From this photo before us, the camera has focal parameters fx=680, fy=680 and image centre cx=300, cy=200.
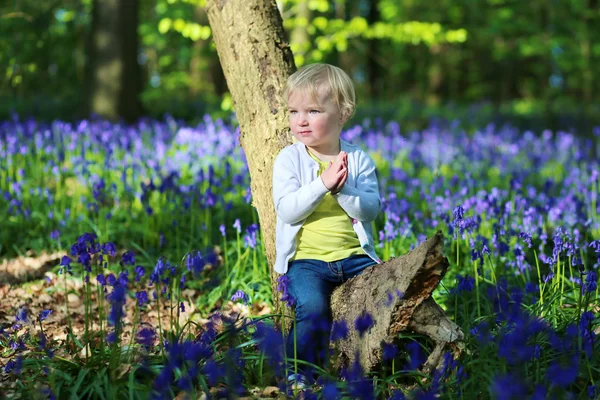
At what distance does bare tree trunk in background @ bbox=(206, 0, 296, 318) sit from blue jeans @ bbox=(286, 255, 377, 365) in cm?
42

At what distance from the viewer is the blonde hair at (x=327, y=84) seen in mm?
2861

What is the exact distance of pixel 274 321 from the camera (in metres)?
3.23

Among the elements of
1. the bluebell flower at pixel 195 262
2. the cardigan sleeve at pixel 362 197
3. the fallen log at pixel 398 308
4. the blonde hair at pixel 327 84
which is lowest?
the fallen log at pixel 398 308

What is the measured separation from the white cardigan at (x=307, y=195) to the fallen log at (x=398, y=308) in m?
0.23

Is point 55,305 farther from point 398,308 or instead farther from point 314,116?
point 398,308

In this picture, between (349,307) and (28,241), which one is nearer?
(349,307)

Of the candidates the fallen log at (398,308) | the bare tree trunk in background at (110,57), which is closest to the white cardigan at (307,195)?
the fallen log at (398,308)

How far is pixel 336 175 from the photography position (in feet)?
8.82

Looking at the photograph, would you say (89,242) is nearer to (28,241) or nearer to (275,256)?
(275,256)

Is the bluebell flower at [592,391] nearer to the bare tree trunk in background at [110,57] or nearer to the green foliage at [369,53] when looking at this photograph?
the green foliage at [369,53]

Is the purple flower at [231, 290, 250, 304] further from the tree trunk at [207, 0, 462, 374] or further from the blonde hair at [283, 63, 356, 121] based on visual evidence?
the blonde hair at [283, 63, 356, 121]

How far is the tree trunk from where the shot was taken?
2750 millimetres

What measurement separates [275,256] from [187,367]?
0.88m

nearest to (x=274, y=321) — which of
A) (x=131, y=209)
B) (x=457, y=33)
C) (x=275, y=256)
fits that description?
(x=275, y=256)
